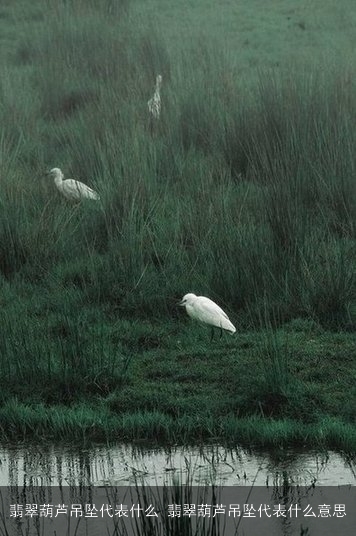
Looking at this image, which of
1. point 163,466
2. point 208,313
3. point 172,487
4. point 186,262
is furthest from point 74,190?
point 172,487

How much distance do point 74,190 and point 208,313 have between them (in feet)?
8.82

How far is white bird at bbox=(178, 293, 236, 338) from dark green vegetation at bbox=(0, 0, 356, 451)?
0.14 m

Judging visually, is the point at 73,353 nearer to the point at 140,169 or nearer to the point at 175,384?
the point at 175,384

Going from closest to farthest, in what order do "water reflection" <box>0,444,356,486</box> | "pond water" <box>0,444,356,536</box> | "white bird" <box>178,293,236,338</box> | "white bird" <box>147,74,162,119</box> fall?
"pond water" <box>0,444,356,536</box>, "water reflection" <box>0,444,356,486</box>, "white bird" <box>178,293,236,338</box>, "white bird" <box>147,74,162,119</box>

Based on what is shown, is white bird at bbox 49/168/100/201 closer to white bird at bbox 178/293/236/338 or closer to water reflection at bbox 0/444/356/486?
white bird at bbox 178/293/236/338

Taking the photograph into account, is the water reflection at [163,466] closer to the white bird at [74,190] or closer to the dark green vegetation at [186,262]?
the dark green vegetation at [186,262]

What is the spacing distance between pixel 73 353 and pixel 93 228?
227cm

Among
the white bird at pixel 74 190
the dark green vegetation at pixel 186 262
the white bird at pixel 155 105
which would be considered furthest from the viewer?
the white bird at pixel 155 105

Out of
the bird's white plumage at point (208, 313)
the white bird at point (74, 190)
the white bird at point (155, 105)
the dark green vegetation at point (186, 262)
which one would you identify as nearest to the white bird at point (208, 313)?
the bird's white plumage at point (208, 313)

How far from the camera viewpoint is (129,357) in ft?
18.2

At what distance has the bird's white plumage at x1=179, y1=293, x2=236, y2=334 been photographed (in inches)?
222

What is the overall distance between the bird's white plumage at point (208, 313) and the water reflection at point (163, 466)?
43.0 inches

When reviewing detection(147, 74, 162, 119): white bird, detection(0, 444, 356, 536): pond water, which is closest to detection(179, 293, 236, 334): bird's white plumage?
detection(0, 444, 356, 536): pond water

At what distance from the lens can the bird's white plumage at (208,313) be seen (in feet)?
18.5
